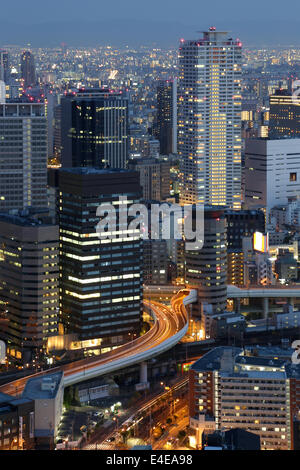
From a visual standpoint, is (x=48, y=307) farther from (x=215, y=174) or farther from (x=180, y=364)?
(x=215, y=174)

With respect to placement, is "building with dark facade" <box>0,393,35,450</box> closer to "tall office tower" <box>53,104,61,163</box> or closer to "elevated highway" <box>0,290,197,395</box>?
"elevated highway" <box>0,290,197,395</box>

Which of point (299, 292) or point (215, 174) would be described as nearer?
point (299, 292)

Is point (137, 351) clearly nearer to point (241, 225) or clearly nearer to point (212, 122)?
point (241, 225)

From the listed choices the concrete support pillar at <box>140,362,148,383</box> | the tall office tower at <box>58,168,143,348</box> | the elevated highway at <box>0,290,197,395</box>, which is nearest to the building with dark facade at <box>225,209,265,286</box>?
the elevated highway at <box>0,290,197,395</box>

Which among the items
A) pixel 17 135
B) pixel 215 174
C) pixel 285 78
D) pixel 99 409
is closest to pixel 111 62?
pixel 285 78

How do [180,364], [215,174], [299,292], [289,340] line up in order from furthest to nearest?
[215,174]
[299,292]
[289,340]
[180,364]

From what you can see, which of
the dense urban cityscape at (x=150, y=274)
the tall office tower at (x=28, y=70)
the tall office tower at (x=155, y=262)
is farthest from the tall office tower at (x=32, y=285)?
the tall office tower at (x=28, y=70)

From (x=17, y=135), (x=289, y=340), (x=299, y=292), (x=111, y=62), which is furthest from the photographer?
(x=111, y=62)
